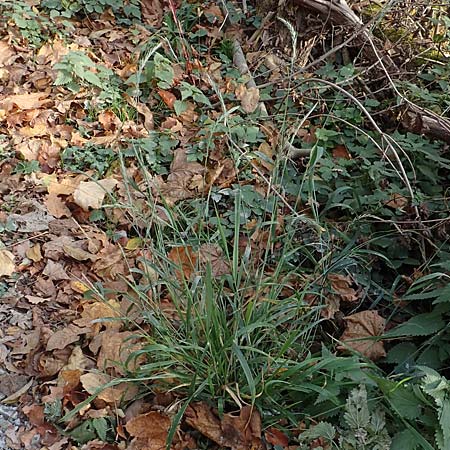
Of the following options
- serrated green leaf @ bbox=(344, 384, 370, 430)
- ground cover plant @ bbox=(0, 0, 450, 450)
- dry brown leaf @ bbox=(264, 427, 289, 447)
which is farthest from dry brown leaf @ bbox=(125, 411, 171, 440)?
serrated green leaf @ bbox=(344, 384, 370, 430)

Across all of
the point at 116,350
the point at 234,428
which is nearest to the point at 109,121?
the point at 116,350

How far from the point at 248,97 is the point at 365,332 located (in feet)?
5.08

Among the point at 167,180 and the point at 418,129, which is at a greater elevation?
the point at 418,129

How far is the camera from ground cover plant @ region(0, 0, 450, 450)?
2.03 metres

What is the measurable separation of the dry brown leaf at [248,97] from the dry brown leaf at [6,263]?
1.46 m

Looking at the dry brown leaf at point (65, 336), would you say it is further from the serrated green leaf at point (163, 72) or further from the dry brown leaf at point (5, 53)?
the dry brown leaf at point (5, 53)

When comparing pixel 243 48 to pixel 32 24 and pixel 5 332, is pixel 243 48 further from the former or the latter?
pixel 5 332

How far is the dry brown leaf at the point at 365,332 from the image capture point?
2.31m

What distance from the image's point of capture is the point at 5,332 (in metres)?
2.36

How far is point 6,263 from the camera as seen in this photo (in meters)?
2.55

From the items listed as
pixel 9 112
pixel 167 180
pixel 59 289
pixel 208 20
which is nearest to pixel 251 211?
pixel 167 180

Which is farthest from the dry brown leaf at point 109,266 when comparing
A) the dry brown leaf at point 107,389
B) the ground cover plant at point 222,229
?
the dry brown leaf at point 107,389

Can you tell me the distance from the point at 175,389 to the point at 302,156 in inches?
58.1

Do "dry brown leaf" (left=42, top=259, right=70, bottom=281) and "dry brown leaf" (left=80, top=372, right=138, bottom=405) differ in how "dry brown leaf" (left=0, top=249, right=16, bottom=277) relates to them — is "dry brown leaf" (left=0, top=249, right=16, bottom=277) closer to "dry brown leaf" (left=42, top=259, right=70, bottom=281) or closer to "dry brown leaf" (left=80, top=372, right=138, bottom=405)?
"dry brown leaf" (left=42, top=259, right=70, bottom=281)
